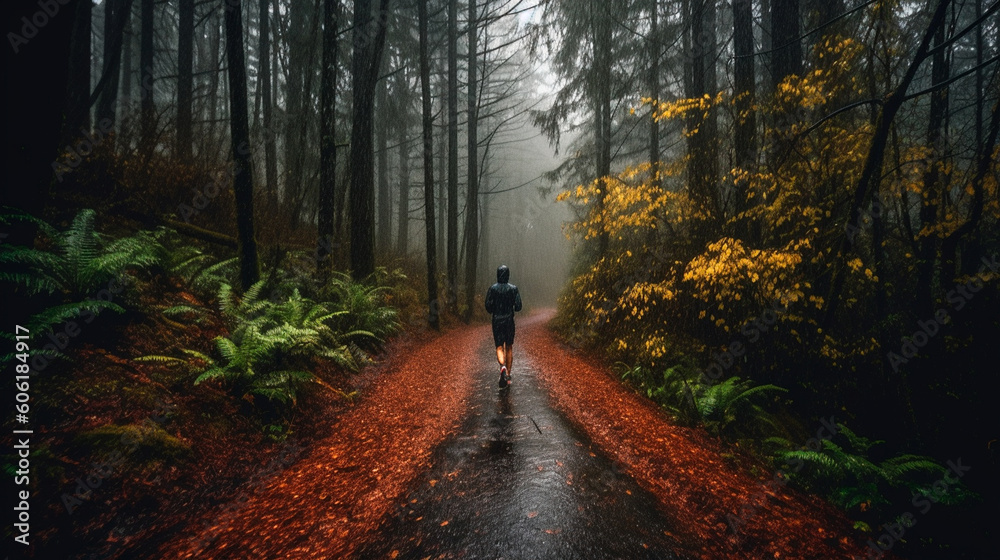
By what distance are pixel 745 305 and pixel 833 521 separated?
3987mm

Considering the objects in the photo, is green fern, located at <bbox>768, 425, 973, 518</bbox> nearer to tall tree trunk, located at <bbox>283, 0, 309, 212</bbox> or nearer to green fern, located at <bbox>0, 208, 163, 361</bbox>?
green fern, located at <bbox>0, 208, 163, 361</bbox>

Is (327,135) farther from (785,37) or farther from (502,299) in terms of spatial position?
(785,37)

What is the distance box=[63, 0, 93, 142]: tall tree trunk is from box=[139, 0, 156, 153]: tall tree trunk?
3.28ft

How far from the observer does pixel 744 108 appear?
675 centimetres

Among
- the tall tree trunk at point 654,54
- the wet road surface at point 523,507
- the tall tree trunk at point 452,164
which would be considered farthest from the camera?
the tall tree trunk at point 452,164

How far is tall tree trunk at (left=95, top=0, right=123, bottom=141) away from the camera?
8.84m

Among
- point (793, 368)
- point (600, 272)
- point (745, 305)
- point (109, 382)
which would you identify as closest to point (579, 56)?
point (600, 272)

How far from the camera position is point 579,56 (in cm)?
1263

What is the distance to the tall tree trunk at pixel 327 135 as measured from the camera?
8.05 meters

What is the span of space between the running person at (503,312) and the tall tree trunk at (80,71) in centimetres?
962
